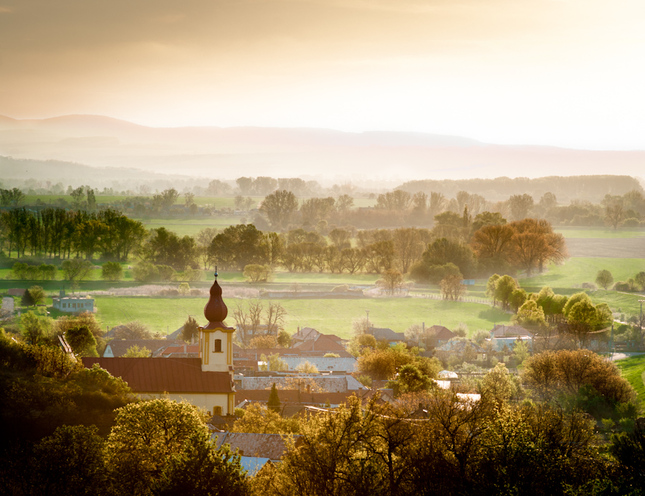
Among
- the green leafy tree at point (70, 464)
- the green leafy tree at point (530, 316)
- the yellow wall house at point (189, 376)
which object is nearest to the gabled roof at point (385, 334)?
the green leafy tree at point (530, 316)

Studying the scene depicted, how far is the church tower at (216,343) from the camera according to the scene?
28672 millimetres

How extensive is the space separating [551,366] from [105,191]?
285ft

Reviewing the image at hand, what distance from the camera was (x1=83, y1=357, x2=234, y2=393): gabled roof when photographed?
2739 cm

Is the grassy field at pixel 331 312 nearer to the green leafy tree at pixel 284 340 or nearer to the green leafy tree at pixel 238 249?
the green leafy tree at pixel 284 340

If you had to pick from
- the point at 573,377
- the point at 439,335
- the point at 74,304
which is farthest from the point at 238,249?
the point at 573,377

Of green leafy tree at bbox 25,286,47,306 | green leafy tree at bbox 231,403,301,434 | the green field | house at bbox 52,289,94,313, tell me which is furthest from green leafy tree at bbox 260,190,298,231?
green leafy tree at bbox 231,403,301,434

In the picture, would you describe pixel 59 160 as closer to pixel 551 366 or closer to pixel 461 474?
pixel 551 366

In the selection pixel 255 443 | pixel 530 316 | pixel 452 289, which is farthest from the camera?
pixel 452 289

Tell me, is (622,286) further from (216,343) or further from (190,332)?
(216,343)

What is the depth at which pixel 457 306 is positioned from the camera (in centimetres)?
5947

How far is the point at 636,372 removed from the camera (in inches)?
1453

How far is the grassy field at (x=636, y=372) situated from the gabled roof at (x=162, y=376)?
18.1m

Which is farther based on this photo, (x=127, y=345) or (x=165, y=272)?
(x=165, y=272)

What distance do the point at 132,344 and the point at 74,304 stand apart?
13.1 metres
